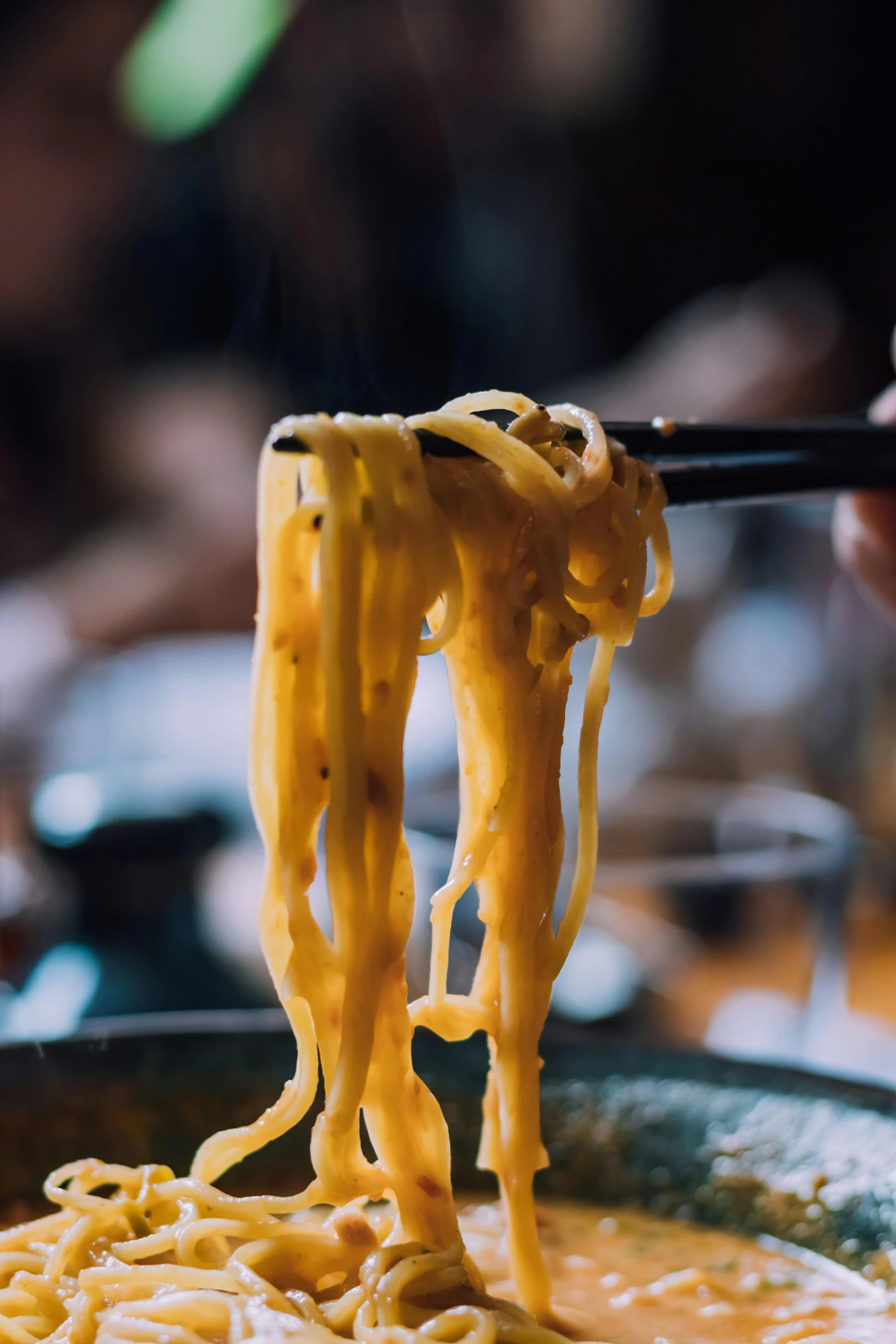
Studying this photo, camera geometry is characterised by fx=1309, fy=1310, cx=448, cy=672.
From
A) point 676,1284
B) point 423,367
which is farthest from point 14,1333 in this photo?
point 423,367

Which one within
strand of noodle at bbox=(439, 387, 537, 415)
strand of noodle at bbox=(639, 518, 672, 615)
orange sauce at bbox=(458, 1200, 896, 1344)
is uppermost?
strand of noodle at bbox=(439, 387, 537, 415)

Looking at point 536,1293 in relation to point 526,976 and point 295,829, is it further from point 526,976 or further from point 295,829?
point 295,829

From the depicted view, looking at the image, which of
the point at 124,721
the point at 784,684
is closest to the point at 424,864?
the point at 784,684

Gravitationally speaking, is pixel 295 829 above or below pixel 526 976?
above

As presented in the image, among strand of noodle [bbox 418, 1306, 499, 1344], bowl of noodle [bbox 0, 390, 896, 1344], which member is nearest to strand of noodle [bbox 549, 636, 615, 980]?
bowl of noodle [bbox 0, 390, 896, 1344]

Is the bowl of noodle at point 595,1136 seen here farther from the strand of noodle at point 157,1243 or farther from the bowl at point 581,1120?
the strand of noodle at point 157,1243

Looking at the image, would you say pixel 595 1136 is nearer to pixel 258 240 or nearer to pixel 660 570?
pixel 660 570

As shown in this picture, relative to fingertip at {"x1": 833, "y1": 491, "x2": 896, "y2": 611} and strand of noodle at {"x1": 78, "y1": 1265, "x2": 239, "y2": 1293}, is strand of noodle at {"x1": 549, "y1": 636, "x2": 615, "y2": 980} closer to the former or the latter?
strand of noodle at {"x1": 78, "y1": 1265, "x2": 239, "y2": 1293}
